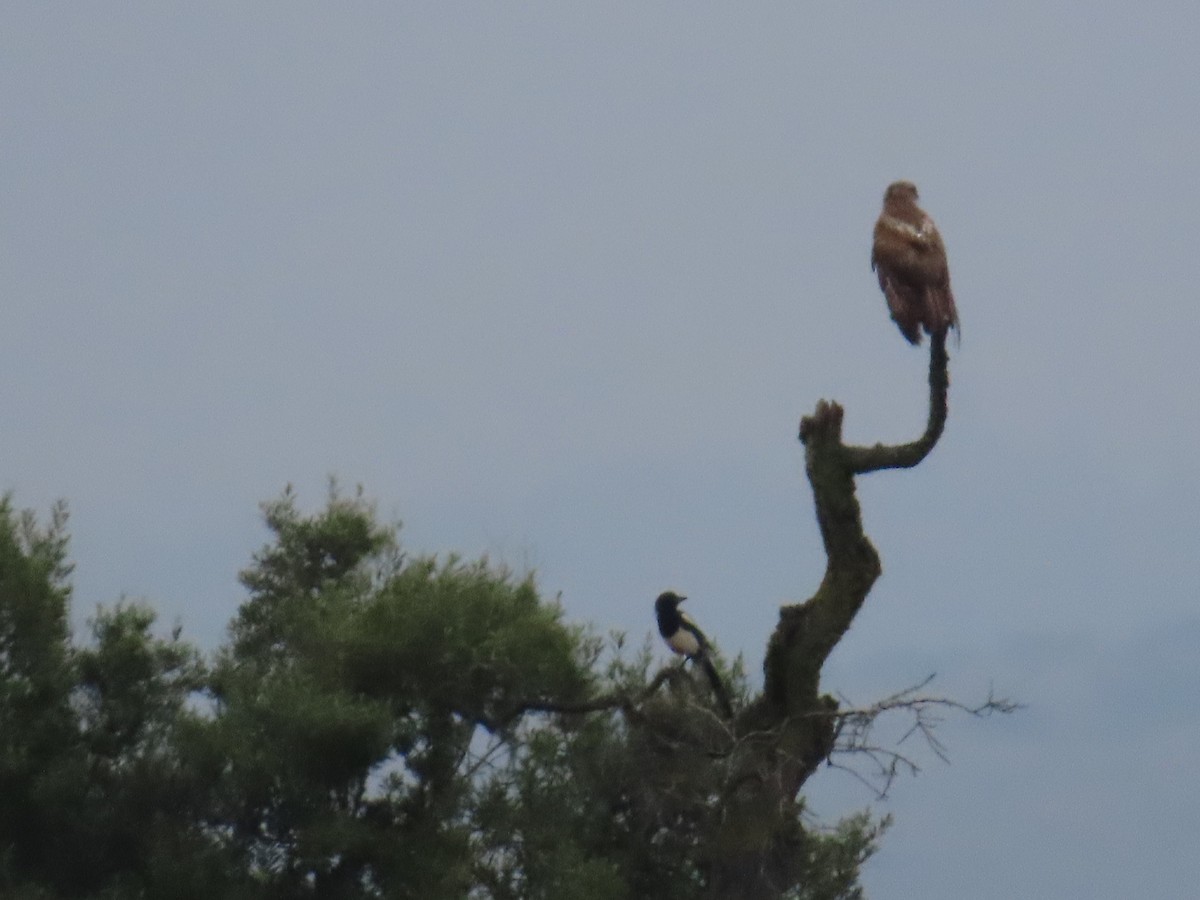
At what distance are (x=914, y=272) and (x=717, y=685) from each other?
498cm

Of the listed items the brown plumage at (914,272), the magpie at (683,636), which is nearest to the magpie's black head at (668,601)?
the magpie at (683,636)

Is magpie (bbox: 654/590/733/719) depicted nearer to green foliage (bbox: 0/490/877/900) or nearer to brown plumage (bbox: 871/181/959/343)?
green foliage (bbox: 0/490/877/900)

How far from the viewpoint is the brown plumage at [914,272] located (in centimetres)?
1190

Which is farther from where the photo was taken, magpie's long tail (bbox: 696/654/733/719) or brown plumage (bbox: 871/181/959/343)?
magpie's long tail (bbox: 696/654/733/719)

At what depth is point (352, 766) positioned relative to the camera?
1611cm

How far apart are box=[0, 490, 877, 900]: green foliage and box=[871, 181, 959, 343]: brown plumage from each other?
14.1 feet

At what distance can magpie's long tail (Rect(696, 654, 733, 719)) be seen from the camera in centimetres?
1565

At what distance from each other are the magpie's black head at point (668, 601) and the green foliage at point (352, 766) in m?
1.09

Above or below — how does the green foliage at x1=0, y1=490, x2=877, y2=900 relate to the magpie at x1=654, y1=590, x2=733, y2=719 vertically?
below

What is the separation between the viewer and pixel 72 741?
17062 millimetres

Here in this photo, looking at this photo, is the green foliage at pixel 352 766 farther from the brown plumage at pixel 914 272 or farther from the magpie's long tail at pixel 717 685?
the brown plumage at pixel 914 272

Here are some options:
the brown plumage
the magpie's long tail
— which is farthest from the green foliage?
the brown plumage

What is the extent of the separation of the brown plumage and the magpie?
4581mm

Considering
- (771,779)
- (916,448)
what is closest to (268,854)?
(771,779)
